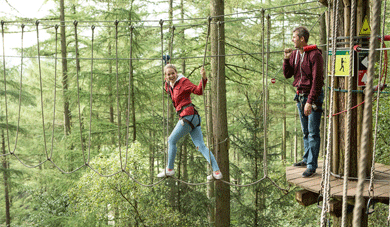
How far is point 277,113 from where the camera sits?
11.4m

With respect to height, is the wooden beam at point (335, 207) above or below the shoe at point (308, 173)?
below

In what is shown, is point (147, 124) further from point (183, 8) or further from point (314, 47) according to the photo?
point (314, 47)

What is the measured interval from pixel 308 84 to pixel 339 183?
987mm

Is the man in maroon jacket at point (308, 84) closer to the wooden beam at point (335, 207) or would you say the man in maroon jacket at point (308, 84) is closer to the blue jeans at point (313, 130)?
the blue jeans at point (313, 130)

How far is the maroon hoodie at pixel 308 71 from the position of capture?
9.87ft

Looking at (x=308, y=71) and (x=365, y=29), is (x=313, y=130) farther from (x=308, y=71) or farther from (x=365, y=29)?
(x=365, y=29)

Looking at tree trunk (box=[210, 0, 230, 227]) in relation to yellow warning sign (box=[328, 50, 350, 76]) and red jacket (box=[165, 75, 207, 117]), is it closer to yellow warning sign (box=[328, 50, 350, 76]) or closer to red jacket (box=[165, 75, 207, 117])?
red jacket (box=[165, 75, 207, 117])

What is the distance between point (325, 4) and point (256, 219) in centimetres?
691

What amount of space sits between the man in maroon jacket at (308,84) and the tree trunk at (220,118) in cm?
214

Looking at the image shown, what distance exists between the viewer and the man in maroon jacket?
3025 millimetres

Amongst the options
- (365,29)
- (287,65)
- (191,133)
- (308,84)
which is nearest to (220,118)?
(191,133)

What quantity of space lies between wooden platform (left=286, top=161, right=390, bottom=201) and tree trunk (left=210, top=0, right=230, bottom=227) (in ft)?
7.33

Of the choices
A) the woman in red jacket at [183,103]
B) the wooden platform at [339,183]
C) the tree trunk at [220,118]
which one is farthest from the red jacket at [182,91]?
the tree trunk at [220,118]

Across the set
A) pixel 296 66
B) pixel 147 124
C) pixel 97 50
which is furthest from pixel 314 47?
pixel 97 50
